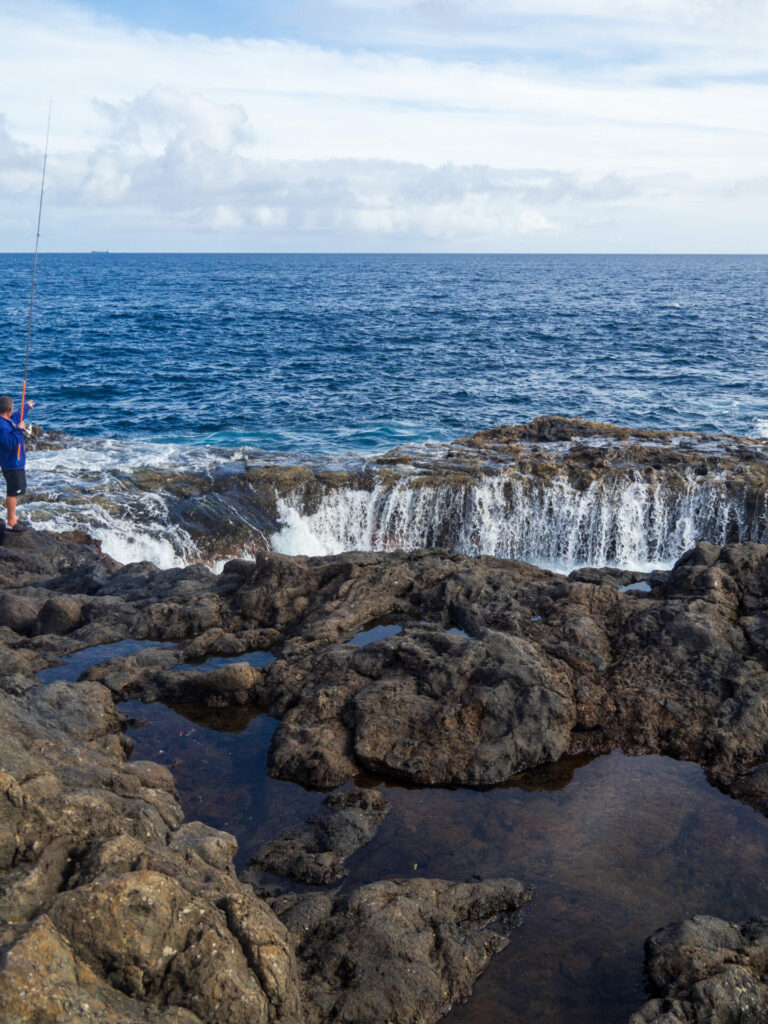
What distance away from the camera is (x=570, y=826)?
692 cm

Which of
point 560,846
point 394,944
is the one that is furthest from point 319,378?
point 394,944

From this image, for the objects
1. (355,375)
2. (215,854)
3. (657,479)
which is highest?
(355,375)

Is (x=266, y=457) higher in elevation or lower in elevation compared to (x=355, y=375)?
lower

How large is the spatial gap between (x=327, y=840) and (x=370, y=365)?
1340 inches

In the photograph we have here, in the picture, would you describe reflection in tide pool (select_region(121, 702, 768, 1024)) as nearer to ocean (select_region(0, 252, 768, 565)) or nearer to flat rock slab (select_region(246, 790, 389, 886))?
flat rock slab (select_region(246, 790, 389, 886))

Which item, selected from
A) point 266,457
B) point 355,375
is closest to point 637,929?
point 266,457

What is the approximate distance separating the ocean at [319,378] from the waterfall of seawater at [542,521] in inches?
48.3

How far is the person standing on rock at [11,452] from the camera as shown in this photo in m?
14.1

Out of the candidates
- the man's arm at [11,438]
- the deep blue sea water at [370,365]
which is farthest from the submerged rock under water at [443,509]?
the deep blue sea water at [370,365]

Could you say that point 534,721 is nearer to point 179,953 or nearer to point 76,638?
point 179,953

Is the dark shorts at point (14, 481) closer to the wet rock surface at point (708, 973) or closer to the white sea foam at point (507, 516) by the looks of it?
the white sea foam at point (507, 516)

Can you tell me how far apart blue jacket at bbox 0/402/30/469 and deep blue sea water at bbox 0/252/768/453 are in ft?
36.7

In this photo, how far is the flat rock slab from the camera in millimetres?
6277

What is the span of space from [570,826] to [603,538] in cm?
1175
